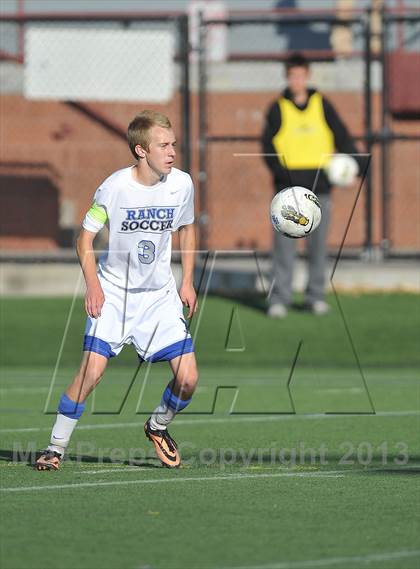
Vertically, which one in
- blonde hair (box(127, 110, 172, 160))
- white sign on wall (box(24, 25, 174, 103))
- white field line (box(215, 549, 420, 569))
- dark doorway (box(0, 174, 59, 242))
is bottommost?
white field line (box(215, 549, 420, 569))

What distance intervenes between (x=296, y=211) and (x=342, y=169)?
18.7 ft

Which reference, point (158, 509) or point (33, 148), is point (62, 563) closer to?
point (158, 509)

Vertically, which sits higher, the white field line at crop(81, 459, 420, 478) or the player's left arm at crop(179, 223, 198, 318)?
the player's left arm at crop(179, 223, 198, 318)

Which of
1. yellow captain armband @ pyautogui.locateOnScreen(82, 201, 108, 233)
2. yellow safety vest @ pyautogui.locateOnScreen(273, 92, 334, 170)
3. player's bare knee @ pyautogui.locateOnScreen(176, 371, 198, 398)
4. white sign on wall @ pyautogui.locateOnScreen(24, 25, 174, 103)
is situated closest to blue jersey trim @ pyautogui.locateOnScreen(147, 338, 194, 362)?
player's bare knee @ pyautogui.locateOnScreen(176, 371, 198, 398)

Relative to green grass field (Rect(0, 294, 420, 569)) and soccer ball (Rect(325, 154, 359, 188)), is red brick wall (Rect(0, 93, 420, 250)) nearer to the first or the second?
green grass field (Rect(0, 294, 420, 569))

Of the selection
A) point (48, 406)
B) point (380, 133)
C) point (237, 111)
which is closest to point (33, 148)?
point (237, 111)

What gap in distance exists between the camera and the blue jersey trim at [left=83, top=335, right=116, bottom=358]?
8.46 metres

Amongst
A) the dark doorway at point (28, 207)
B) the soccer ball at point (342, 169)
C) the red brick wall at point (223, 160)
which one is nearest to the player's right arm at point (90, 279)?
the soccer ball at point (342, 169)

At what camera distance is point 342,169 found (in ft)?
50.0

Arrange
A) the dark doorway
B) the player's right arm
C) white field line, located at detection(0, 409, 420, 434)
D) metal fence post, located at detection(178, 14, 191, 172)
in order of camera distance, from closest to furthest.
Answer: the player's right arm → white field line, located at detection(0, 409, 420, 434) → metal fence post, located at detection(178, 14, 191, 172) → the dark doorway

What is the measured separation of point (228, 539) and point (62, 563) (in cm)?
80

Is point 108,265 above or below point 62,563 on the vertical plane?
above

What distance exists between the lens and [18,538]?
260 inches

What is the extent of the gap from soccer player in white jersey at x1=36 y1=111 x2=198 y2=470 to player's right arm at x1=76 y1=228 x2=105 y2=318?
0.03 ft
